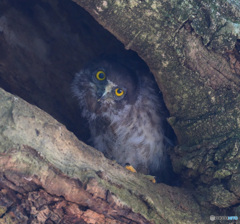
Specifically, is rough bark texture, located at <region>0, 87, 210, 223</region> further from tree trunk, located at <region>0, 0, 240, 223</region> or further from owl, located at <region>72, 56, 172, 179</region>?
owl, located at <region>72, 56, 172, 179</region>

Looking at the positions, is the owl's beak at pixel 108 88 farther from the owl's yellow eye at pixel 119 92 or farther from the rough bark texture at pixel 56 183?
the rough bark texture at pixel 56 183

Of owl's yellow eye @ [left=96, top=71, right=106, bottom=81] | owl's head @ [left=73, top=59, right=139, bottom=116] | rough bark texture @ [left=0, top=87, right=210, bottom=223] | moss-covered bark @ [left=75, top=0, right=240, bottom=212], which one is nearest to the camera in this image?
rough bark texture @ [left=0, top=87, right=210, bottom=223]

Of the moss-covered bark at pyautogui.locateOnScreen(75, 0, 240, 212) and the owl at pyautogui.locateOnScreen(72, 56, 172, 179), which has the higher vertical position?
the moss-covered bark at pyautogui.locateOnScreen(75, 0, 240, 212)

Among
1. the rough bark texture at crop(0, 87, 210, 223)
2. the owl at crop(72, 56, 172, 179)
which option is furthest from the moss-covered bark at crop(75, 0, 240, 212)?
the owl at crop(72, 56, 172, 179)

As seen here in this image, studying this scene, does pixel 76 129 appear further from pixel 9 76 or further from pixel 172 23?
pixel 172 23

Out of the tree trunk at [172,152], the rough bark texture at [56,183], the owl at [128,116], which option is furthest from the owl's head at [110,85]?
the rough bark texture at [56,183]

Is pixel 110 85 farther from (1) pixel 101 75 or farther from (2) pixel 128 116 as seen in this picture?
(2) pixel 128 116
